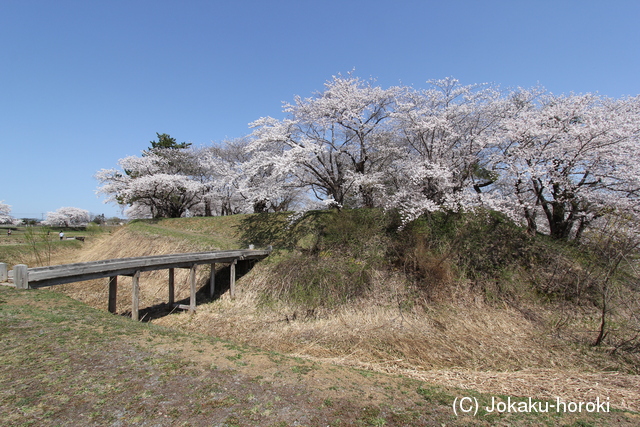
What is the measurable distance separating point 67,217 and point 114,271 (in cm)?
4030

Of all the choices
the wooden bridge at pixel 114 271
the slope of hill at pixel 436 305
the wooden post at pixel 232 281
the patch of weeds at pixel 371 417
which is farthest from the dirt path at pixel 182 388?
the wooden post at pixel 232 281

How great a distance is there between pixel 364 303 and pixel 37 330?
376 inches

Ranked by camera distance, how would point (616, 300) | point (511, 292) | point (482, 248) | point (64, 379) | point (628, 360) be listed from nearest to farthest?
point (64, 379) < point (628, 360) < point (616, 300) < point (511, 292) < point (482, 248)

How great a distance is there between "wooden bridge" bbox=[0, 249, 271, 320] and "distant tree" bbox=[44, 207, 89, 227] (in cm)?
3658

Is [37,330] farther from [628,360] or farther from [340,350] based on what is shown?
[628,360]

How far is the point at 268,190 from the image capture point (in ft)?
58.2

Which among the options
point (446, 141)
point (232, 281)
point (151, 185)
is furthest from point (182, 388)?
point (151, 185)

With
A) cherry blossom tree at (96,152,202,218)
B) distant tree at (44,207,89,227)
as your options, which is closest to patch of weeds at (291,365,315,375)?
cherry blossom tree at (96,152,202,218)

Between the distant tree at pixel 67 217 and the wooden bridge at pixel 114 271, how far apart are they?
36.6m

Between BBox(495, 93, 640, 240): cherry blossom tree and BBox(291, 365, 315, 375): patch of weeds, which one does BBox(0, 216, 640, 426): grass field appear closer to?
BBox(291, 365, 315, 375): patch of weeds

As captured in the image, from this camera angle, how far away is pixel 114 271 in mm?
10445

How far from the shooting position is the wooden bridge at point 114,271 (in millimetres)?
8664

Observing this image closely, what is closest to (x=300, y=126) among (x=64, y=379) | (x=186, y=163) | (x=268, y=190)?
(x=268, y=190)

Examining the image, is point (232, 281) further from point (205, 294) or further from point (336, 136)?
point (336, 136)
